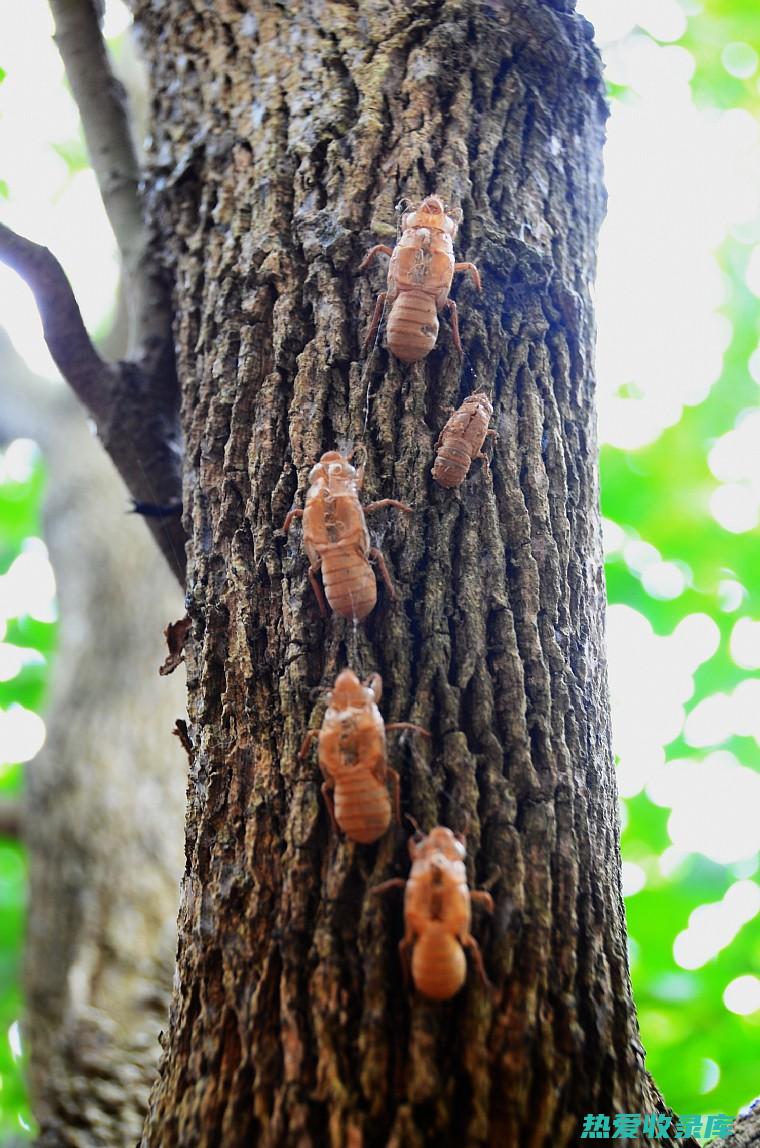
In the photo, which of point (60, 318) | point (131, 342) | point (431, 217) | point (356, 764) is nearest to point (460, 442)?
point (431, 217)

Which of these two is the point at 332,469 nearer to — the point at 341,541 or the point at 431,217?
the point at 341,541

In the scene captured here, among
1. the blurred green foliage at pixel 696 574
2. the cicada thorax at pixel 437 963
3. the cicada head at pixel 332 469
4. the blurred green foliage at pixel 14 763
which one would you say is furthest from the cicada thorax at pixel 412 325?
the blurred green foliage at pixel 14 763

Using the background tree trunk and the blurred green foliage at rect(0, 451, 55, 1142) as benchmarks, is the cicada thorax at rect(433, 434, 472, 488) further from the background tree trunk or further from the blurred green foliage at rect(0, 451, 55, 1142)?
the blurred green foliage at rect(0, 451, 55, 1142)

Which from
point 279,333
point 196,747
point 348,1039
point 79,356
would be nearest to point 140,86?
Answer: point 79,356

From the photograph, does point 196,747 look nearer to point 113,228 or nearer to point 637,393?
point 113,228

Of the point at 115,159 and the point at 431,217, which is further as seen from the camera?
the point at 115,159

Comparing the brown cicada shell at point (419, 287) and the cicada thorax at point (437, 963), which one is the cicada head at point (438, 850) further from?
the brown cicada shell at point (419, 287)

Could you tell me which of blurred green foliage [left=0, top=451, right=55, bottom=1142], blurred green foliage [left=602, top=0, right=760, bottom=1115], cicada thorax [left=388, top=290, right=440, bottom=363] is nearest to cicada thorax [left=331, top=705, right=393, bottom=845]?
cicada thorax [left=388, top=290, right=440, bottom=363]
